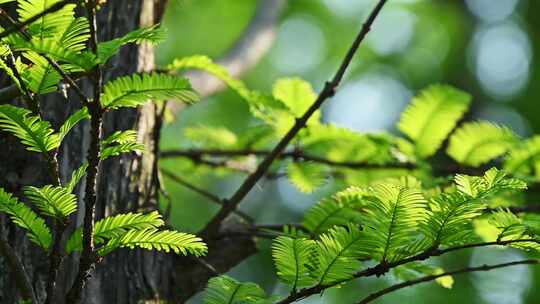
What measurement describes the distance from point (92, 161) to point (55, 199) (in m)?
0.08

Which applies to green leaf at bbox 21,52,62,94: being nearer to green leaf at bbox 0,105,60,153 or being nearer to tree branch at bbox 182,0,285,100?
green leaf at bbox 0,105,60,153

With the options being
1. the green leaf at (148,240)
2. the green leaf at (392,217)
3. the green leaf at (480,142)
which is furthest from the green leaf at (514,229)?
the green leaf at (480,142)

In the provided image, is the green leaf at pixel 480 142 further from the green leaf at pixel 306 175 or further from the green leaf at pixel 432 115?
the green leaf at pixel 306 175

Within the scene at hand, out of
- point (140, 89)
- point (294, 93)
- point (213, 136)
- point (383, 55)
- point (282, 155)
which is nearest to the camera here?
point (140, 89)

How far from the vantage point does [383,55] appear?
297 inches

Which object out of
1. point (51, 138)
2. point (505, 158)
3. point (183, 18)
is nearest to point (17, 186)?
point (51, 138)

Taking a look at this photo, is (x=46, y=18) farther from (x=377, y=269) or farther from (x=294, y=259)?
(x=377, y=269)

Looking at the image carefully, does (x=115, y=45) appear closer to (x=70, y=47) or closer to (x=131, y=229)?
(x=70, y=47)

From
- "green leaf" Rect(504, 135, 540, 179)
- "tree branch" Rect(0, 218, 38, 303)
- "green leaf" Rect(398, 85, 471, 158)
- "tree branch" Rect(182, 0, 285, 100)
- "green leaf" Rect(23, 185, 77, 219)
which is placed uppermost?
"tree branch" Rect(182, 0, 285, 100)

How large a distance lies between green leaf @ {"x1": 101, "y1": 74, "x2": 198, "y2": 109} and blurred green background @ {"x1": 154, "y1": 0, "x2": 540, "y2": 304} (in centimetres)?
512

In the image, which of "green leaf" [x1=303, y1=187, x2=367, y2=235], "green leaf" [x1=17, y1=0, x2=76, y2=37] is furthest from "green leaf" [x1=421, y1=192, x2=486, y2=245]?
"green leaf" [x1=17, y1=0, x2=76, y2=37]

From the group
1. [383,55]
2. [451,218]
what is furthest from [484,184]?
[383,55]

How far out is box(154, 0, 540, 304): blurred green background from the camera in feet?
22.0

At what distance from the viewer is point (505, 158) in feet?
5.87
